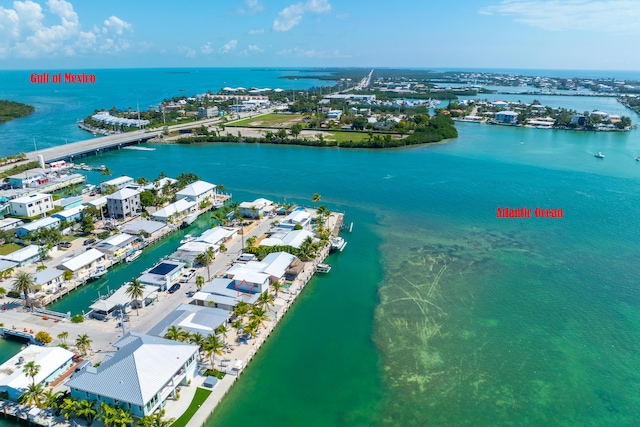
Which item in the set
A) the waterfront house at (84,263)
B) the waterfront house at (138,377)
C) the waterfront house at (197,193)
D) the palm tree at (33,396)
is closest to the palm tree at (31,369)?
the palm tree at (33,396)

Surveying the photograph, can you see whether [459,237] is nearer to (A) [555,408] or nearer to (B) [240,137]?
(A) [555,408]

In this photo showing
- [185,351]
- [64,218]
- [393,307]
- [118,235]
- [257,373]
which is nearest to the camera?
[185,351]

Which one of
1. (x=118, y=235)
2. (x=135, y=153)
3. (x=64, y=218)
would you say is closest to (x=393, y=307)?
(x=118, y=235)

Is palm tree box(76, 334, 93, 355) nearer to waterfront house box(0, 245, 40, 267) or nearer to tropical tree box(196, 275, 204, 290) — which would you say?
tropical tree box(196, 275, 204, 290)

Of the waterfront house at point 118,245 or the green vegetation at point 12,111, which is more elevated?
the green vegetation at point 12,111

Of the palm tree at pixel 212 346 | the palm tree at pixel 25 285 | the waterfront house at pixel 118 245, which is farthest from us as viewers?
the waterfront house at pixel 118 245

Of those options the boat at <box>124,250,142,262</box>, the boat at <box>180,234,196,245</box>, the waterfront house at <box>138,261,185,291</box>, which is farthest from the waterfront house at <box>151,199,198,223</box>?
the waterfront house at <box>138,261,185,291</box>

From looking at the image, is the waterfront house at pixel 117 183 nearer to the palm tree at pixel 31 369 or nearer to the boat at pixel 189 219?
the boat at pixel 189 219
